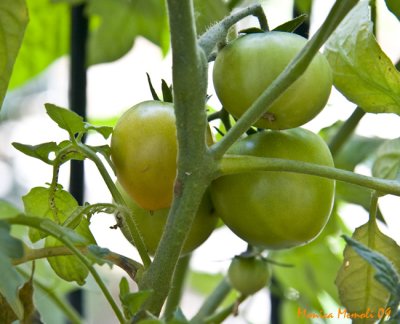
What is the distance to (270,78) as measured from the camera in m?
0.44

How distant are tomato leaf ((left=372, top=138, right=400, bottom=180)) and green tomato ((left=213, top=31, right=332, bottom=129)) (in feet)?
0.57

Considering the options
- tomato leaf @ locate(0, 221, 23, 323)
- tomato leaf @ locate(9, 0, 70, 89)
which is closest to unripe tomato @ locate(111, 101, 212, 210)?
tomato leaf @ locate(0, 221, 23, 323)

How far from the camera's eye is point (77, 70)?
77cm

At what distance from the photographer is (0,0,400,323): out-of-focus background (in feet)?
2.56

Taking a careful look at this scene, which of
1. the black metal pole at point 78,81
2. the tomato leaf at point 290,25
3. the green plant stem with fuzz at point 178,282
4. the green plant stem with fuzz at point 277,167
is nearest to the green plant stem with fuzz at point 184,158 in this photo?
the green plant stem with fuzz at point 277,167

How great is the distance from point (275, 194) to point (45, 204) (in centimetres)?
16

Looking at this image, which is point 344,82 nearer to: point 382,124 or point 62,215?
point 62,215

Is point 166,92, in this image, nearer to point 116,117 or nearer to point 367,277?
point 367,277

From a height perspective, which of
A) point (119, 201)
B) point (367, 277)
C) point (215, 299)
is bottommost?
point (215, 299)

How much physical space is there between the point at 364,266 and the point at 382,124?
1.04 feet

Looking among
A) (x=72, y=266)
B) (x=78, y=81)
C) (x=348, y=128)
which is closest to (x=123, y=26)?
(x=78, y=81)

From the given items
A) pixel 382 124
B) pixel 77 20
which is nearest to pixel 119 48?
pixel 77 20

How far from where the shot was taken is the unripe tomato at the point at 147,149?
47cm

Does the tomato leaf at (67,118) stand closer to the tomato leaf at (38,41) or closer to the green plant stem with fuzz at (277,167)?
the green plant stem with fuzz at (277,167)
